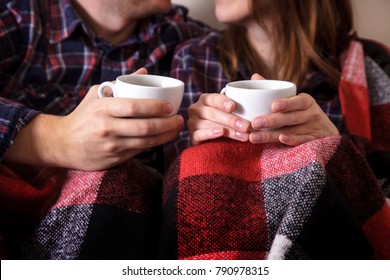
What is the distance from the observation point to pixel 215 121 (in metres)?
0.81

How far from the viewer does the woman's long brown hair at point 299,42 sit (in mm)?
1133

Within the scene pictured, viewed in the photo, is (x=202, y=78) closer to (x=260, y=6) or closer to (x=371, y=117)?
(x=260, y=6)

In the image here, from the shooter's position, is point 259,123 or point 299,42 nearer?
point 259,123

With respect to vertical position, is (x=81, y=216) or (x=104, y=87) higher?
(x=104, y=87)

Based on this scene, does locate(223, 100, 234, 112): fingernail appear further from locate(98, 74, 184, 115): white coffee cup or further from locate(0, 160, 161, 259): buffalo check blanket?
locate(0, 160, 161, 259): buffalo check blanket

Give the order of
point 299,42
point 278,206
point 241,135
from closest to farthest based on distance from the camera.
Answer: point 278,206
point 241,135
point 299,42

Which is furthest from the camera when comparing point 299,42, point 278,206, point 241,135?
point 299,42

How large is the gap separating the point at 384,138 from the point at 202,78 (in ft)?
1.56

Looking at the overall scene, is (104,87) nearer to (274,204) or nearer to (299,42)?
(274,204)

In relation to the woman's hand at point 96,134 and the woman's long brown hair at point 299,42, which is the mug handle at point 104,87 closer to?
the woman's hand at point 96,134

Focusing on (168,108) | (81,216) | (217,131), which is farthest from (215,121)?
(81,216)

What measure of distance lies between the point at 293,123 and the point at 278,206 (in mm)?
180

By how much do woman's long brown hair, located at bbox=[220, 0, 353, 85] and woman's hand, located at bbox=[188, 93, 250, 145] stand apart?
0.32 meters
